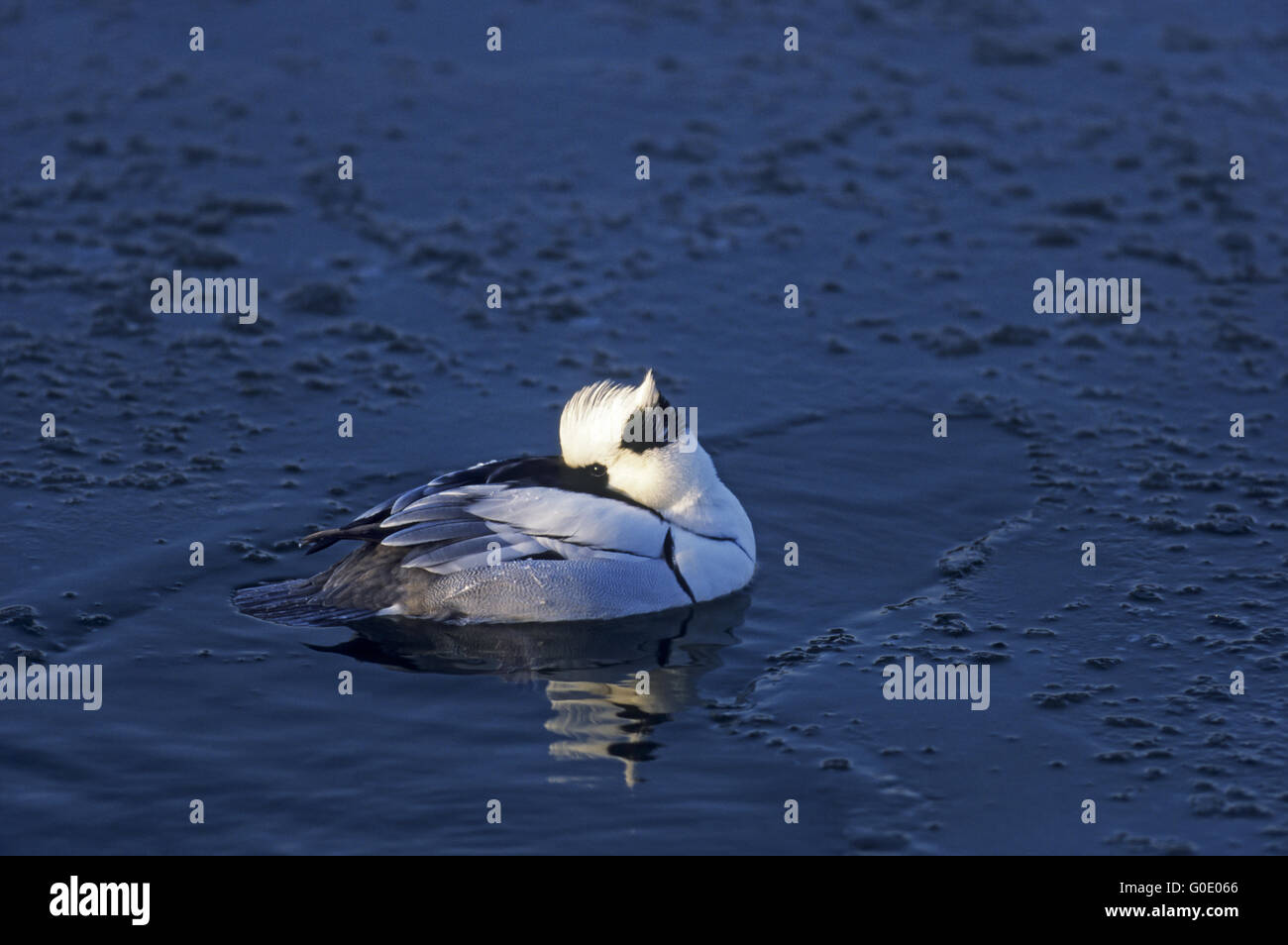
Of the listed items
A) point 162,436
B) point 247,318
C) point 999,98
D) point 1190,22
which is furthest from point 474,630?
point 1190,22

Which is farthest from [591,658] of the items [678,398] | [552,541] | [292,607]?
[678,398]

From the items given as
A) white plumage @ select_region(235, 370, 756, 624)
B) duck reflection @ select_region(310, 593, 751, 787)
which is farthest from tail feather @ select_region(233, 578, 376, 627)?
duck reflection @ select_region(310, 593, 751, 787)

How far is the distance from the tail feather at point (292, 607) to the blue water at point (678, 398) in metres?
0.15

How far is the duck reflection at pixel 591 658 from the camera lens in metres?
9.31

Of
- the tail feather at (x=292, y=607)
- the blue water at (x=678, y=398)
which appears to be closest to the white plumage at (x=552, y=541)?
the tail feather at (x=292, y=607)

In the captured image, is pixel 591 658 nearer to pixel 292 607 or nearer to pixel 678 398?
pixel 292 607

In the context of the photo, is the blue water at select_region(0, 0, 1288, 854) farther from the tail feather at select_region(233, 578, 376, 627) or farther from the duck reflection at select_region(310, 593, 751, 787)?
the tail feather at select_region(233, 578, 376, 627)

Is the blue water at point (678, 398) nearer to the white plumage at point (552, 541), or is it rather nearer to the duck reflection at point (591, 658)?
the duck reflection at point (591, 658)

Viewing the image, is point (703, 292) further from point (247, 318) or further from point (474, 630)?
point (474, 630)

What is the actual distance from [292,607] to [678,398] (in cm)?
394

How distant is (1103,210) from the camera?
15656mm

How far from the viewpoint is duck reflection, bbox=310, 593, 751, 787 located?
931 centimetres

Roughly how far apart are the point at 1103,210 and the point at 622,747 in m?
8.85

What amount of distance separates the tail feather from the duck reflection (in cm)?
13
